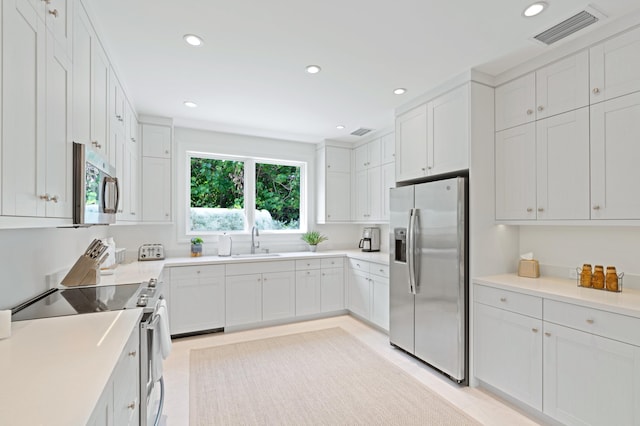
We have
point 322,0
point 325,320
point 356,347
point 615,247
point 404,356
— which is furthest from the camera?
point 325,320

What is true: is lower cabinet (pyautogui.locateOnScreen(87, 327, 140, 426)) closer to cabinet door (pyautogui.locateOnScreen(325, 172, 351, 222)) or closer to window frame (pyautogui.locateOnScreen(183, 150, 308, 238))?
window frame (pyautogui.locateOnScreen(183, 150, 308, 238))

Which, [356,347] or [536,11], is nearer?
[536,11]

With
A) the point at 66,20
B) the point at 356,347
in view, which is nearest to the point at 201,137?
the point at 66,20

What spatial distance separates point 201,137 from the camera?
4305 mm

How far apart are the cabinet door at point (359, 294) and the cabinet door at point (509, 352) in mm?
1603

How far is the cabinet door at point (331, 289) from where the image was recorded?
172 inches

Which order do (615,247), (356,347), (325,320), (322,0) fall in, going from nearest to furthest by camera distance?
(322,0), (615,247), (356,347), (325,320)

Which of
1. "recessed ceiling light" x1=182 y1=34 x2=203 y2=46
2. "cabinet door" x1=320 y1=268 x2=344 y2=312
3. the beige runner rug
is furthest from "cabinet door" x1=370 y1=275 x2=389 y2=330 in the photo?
"recessed ceiling light" x1=182 y1=34 x2=203 y2=46

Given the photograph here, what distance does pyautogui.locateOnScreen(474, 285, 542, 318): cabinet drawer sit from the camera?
85.6 inches

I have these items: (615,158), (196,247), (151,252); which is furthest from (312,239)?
(615,158)

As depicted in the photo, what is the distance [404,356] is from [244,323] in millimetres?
1943

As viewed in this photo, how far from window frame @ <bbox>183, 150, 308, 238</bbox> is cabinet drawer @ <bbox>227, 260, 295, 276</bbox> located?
29.7 inches

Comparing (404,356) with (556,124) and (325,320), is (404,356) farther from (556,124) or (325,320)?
(556,124)

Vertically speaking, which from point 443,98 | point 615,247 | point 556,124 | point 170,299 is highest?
point 443,98
